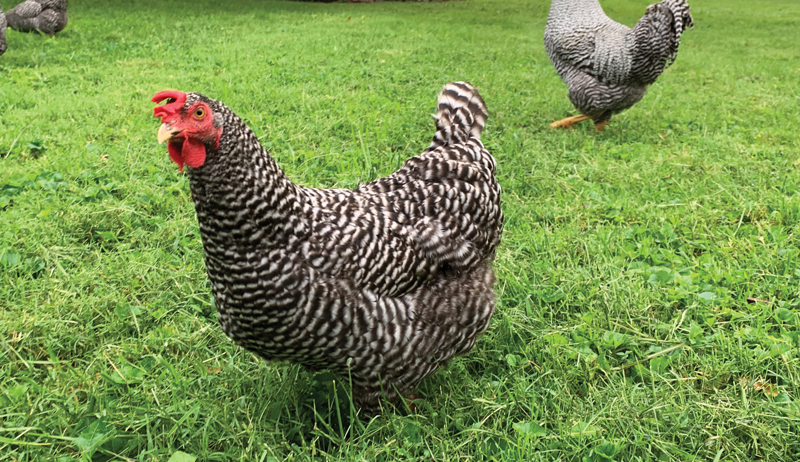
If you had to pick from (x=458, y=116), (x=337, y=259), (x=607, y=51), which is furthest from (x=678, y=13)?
(x=337, y=259)

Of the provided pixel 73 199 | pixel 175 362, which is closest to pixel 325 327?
pixel 175 362

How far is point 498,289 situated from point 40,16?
32.5 ft

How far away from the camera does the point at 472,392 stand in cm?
Result: 242

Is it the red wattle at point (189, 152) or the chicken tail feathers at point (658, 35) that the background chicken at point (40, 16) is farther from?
the red wattle at point (189, 152)

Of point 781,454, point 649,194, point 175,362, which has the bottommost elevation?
point 175,362

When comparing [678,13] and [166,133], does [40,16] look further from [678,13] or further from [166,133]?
[678,13]

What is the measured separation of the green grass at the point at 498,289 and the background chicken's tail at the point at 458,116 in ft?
3.03

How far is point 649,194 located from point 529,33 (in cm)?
1129

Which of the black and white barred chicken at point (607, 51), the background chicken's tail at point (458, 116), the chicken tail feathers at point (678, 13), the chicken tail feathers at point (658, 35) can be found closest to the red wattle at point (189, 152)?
the background chicken's tail at point (458, 116)

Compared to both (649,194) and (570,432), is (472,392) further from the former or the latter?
(649,194)

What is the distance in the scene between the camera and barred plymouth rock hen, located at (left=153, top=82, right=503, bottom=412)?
1.82 m

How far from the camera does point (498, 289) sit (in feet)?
10.3

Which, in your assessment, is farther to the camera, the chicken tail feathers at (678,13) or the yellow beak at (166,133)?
the chicken tail feathers at (678,13)

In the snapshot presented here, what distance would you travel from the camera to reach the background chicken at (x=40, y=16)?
8930 millimetres
